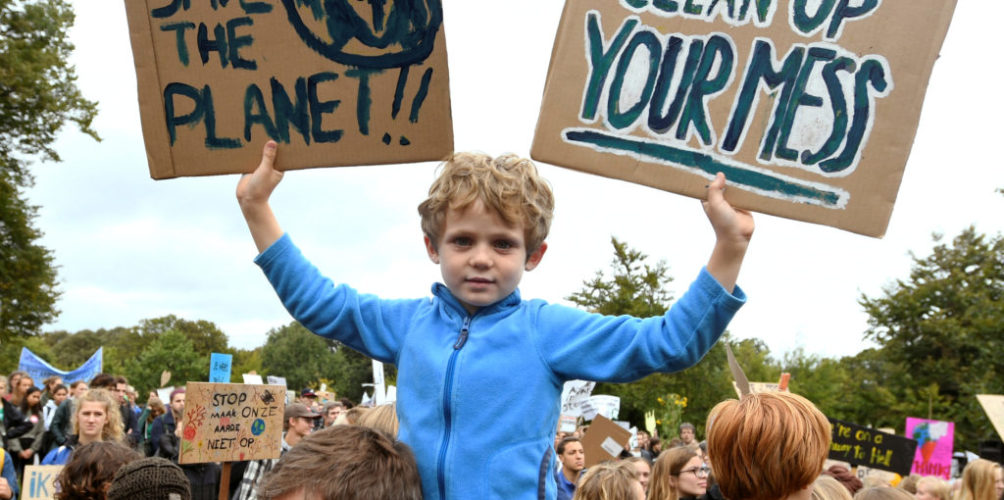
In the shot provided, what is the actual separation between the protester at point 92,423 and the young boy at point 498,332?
5.47 meters

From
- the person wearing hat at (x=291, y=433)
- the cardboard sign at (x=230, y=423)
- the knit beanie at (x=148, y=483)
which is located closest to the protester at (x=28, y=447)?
the person wearing hat at (x=291, y=433)

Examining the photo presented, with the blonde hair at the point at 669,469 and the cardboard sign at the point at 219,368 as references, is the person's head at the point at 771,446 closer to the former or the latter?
the blonde hair at the point at 669,469

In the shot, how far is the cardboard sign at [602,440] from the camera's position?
29.0 ft

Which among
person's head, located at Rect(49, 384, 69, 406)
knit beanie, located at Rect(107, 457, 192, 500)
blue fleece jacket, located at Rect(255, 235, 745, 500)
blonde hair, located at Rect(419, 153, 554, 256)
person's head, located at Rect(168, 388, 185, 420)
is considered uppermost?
blonde hair, located at Rect(419, 153, 554, 256)

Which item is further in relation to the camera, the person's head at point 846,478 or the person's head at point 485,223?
the person's head at point 846,478

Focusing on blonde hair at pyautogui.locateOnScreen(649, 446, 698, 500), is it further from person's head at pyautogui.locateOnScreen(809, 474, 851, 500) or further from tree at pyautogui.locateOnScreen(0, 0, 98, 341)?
tree at pyautogui.locateOnScreen(0, 0, 98, 341)

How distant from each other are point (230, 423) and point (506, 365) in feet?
16.2

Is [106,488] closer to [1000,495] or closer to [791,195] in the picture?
[791,195]

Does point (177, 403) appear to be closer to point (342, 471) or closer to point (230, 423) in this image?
point (230, 423)

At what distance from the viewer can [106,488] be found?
11.8 ft

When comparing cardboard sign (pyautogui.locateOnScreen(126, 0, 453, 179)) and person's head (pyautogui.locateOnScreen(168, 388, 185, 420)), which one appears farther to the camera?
person's head (pyautogui.locateOnScreen(168, 388, 185, 420))

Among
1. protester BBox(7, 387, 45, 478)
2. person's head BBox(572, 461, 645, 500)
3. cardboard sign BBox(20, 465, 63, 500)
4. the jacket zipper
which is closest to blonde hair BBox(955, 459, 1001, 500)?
person's head BBox(572, 461, 645, 500)

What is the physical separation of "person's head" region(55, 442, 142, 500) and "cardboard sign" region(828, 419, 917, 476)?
27.4 ft

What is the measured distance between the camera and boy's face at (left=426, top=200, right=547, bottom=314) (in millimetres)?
2355
